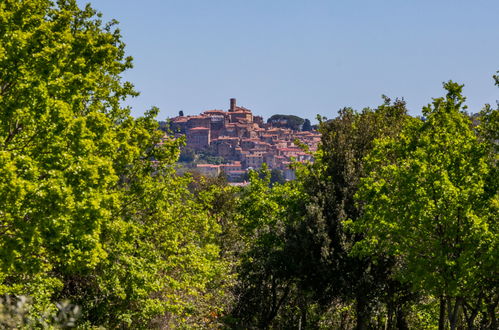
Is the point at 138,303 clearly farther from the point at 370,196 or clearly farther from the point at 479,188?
the point at 479,188

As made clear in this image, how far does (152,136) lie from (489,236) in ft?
43.0

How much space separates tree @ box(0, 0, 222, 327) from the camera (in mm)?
12664

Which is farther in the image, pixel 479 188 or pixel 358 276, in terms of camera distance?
pixel 358 276

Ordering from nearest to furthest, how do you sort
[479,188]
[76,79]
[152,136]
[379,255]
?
[76,79] < [479,188] < [379,255] < [152,136]

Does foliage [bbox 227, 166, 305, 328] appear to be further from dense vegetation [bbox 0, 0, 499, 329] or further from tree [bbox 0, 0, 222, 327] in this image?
tree [bbox 0, 0, 222, 327]

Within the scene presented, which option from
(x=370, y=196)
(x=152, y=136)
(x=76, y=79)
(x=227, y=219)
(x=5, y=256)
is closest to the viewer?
(x=5, y=256)

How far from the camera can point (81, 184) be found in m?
13.3

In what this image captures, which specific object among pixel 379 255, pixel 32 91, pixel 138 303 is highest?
pixel 32 91

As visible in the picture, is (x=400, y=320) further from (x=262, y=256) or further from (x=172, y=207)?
(x=172, y=207)

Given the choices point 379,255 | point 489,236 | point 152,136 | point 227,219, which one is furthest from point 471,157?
point 227,219

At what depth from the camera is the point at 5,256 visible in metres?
12.3

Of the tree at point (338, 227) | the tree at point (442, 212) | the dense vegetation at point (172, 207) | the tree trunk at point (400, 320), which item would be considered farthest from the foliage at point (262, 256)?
the tree at point (442, 212)

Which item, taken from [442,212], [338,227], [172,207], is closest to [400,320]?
[338,227]

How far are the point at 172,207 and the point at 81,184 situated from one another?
10.6 m
